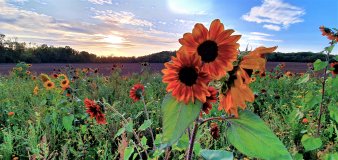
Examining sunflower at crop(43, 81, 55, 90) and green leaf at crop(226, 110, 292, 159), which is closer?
green leaf at crop(226, 110, 292, 159)

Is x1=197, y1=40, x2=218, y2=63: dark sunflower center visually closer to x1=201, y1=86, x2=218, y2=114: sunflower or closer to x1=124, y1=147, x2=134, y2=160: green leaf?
x1=201, y1=86, x2=218, y2=114: sunflower

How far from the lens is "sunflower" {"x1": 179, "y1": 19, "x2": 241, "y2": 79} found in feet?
2.02

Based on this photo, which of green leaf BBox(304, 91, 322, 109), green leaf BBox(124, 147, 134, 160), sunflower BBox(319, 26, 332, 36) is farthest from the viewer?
sunflower BBox(319, 26, 332, 36)

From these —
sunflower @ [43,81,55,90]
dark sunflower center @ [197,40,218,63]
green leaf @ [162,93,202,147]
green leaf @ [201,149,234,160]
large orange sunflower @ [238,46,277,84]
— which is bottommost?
sunflower @ [43,81,55,90]

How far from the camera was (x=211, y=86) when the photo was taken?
701 millimetres

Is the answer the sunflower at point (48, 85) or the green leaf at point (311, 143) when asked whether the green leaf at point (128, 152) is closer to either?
the green leaf at point (311, 143)

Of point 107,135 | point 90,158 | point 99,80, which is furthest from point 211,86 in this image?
point 99,80

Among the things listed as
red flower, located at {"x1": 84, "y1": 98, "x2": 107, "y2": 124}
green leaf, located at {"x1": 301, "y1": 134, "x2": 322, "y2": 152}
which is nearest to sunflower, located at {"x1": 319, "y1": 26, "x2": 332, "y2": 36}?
green leaf, located at {"x1": 301, "y1": 134, "x2": 322, "y2": 152}

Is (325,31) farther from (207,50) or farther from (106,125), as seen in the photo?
(207,50)

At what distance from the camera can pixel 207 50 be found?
0.65 metres

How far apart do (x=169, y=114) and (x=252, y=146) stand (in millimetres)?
154

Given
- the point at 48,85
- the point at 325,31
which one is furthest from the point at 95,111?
the point at 48,85

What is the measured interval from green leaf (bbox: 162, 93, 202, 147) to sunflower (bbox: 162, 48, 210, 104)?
1cm

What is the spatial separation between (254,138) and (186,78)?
0.16 m
